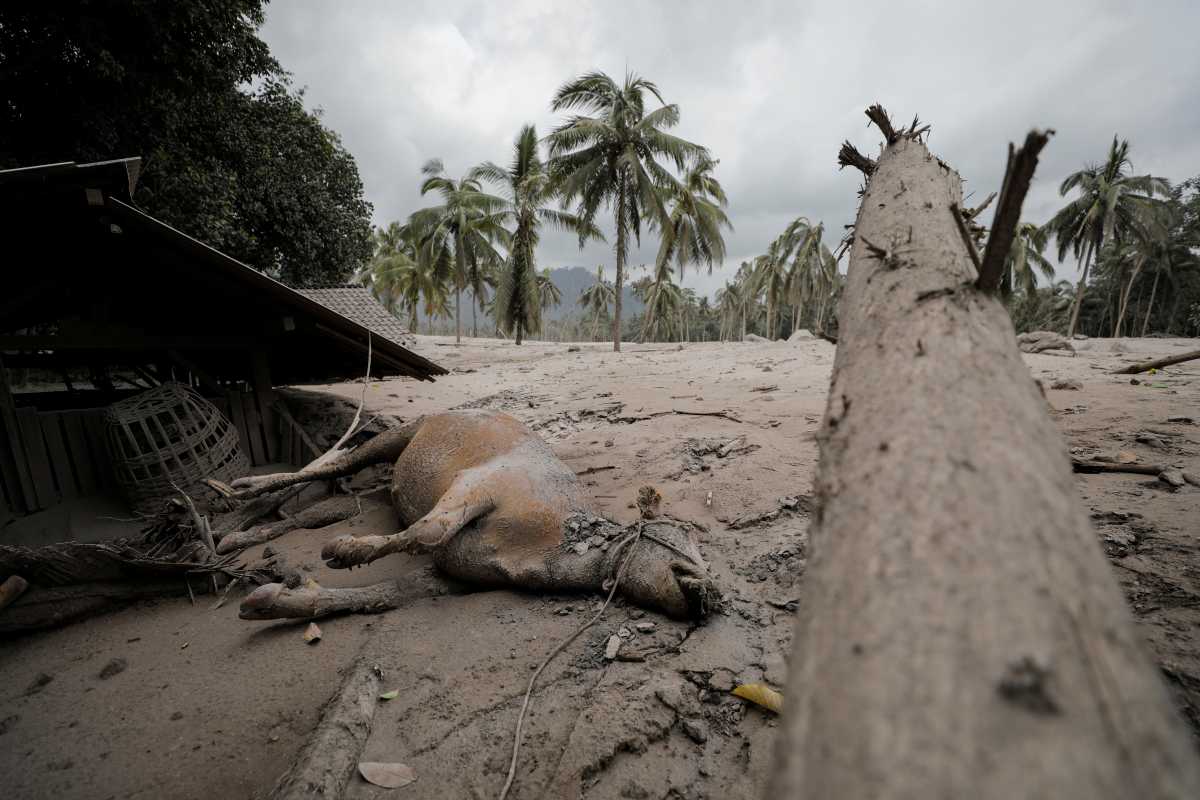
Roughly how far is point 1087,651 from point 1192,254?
50.6 metres

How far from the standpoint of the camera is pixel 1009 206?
118cm

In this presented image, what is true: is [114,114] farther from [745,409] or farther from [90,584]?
[745,409]

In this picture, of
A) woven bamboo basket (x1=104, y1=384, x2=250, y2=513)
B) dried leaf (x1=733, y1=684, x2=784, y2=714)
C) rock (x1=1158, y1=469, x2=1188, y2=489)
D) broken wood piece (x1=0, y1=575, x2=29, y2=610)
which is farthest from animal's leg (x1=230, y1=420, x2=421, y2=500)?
rock (x1=1158, y1=469, x2=1188, y2=489)

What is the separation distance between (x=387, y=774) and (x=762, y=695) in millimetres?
1459

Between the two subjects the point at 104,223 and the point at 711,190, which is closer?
the point at 104,223

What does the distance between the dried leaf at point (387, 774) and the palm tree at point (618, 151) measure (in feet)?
54.4

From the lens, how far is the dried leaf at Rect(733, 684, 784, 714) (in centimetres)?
184

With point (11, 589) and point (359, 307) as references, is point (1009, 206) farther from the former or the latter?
point (359, 307)

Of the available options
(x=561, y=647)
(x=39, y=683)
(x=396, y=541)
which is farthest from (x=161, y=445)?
(x=561, y=647)

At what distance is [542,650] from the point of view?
231 cm

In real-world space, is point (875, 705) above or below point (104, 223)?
below

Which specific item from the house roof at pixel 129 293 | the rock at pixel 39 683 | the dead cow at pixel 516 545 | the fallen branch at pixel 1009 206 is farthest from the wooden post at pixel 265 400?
the fallen branch at pixel 1009 206

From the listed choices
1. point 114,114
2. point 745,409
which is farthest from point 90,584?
point 114,114

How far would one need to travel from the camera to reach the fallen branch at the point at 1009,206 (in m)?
1.10
